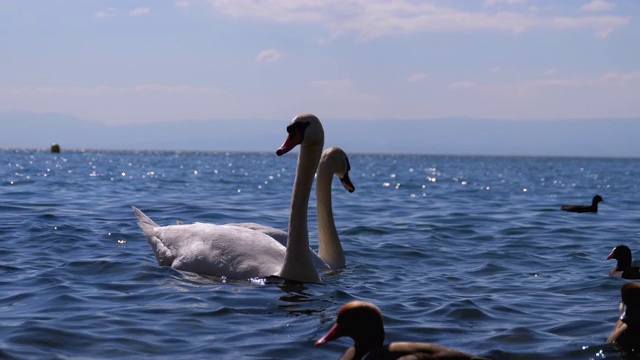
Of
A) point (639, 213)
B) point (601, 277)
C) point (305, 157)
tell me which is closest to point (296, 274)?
point (305, 157)

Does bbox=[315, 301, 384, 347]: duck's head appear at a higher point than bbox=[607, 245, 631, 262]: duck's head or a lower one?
higher

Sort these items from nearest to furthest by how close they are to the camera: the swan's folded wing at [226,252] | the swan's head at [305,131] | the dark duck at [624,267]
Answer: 1. the swan's head at [305,131]
2. the swan's folded wing at [226,252]
3. the dark duck at [624,267]

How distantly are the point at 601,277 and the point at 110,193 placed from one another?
16.3 metres

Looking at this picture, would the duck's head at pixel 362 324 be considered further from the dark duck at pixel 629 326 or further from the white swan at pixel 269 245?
the white swan at pixel 269 245

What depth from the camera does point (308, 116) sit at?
32.4 ft

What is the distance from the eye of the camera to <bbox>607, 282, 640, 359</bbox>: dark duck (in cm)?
715

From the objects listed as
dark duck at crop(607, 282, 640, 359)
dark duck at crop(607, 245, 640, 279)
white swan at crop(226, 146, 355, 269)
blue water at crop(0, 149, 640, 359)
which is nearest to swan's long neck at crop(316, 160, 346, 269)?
white swan at crop(226, 146, 355, 269)

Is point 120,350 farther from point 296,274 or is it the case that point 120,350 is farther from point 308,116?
point 308,116

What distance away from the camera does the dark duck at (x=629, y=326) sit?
281 inches

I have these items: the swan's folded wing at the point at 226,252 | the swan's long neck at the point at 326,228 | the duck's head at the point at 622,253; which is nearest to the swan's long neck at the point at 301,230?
the swan's folded wing at the point at 226,252

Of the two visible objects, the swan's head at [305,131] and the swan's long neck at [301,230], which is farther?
the swan's head at [305,131]

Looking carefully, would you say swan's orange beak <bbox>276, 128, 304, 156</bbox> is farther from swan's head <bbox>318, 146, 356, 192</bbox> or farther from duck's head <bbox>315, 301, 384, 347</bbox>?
duck's head <bbox>315, 301, 384, 347</bbox>

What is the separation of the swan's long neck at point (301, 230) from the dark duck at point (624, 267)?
3874mm

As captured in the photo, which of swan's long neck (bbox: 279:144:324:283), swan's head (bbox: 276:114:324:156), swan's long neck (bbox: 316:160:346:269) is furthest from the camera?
swan's long neck (bbox: 316:160:346:269)
